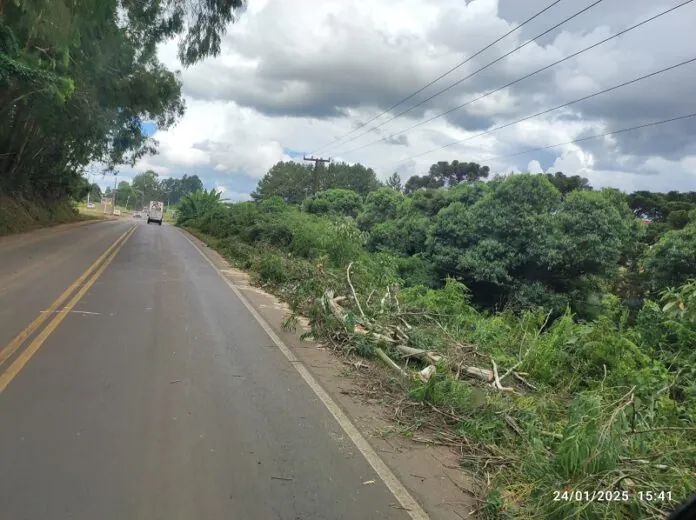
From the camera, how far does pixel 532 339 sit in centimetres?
854

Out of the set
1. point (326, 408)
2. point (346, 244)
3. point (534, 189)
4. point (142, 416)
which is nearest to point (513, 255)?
point (534, 189)

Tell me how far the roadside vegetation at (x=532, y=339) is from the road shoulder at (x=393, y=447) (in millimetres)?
167

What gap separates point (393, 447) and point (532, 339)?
4227 mm

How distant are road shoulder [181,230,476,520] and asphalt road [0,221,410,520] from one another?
0.27 metres

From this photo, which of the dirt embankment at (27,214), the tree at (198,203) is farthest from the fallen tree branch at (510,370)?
the tree at (198,203)

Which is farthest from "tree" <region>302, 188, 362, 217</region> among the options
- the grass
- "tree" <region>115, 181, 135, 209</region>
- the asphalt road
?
"tree" <region>115, 181, 135, 209</region>

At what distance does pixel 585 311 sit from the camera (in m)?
21.6

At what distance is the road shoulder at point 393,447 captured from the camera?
418cm

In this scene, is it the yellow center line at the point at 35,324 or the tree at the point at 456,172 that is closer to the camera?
the yellow center line at the point at 35,324

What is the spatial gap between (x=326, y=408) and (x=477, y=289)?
58.3ft

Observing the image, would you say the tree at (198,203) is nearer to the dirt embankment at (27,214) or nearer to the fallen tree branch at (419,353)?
the dirt embankment at (27,214)

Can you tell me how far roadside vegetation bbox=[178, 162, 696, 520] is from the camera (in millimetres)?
4066

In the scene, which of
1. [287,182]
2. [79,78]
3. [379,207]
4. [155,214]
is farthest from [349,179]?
[79,78]

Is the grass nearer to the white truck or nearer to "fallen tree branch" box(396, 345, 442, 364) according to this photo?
"fallen tree branch" box(396, 345, 442, 364)
